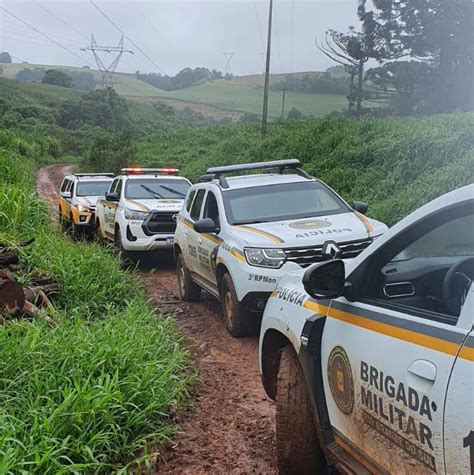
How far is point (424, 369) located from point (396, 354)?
0.19 m

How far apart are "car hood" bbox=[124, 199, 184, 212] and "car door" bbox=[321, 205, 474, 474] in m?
8.34

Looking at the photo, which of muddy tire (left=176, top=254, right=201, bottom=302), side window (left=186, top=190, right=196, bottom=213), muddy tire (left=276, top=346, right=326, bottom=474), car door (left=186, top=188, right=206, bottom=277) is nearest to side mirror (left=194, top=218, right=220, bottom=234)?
car door (left=186, top=188, right=206, bottom=277)

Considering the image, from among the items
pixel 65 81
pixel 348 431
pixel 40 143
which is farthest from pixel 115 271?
pixel 65 81

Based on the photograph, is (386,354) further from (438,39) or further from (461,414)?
(438,39)

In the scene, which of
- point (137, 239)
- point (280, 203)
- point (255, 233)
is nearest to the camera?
point (255, 233)

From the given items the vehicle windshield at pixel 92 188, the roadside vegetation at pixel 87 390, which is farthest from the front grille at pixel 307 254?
the vehicle windshield at pixel 92 188

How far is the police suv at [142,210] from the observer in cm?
1113

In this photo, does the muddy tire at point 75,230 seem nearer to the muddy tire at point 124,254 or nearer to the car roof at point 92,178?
the car roof at point 92,178

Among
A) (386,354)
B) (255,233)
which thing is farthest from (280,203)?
(386,354)

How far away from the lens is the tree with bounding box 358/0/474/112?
27109mm

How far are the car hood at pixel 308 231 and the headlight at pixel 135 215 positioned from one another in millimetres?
4494

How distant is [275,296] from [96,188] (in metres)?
13.9

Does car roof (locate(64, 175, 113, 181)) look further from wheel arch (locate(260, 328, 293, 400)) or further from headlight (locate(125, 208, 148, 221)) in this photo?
wheel arch (locate(260, 328, 293, 400))

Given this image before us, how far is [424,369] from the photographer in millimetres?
2168
